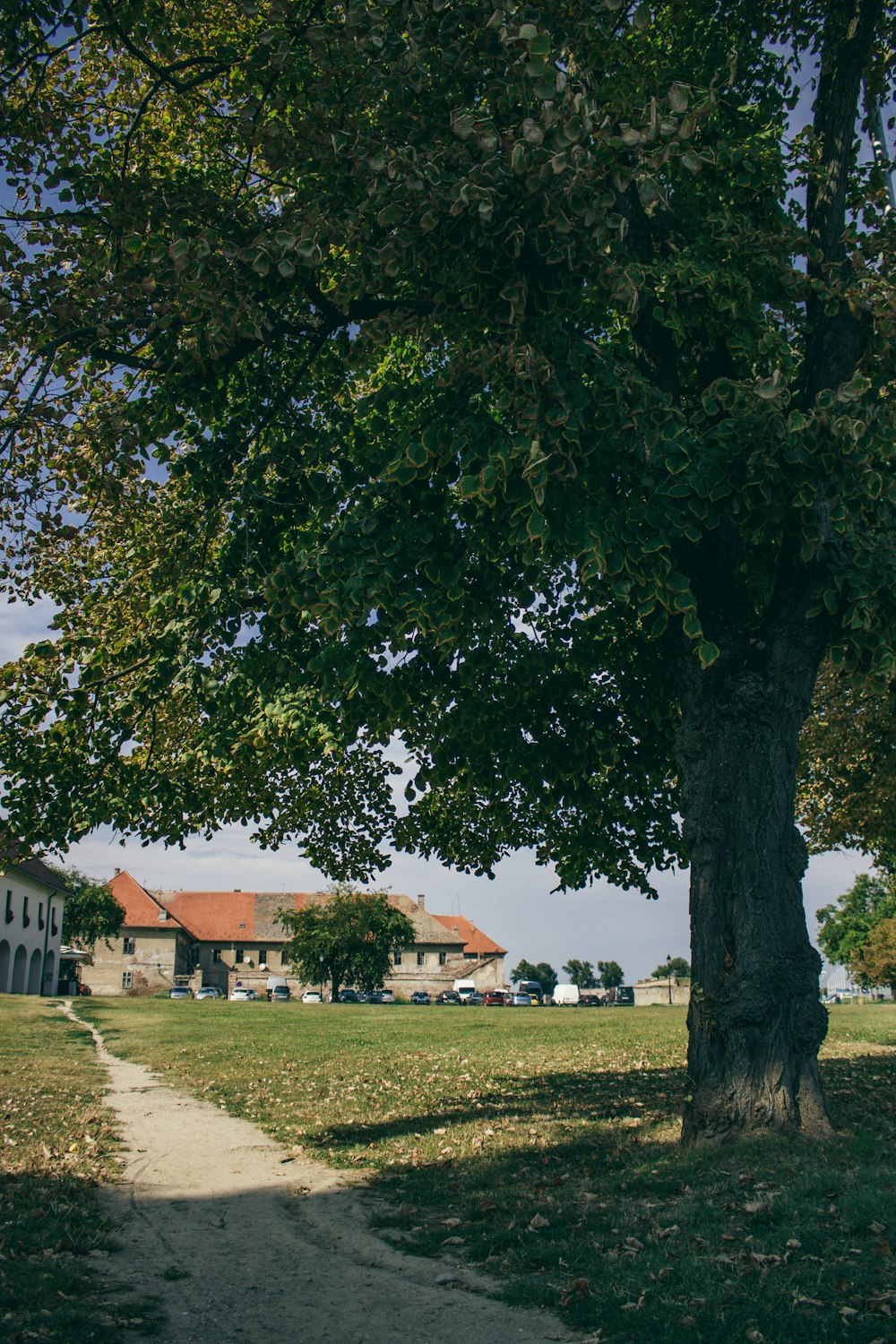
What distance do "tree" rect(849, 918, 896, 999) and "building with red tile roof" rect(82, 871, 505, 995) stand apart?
38346 millimetres

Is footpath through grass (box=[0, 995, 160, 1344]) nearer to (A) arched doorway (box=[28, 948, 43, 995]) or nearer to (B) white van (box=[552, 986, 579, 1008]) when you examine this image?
(A) arched doorway (box=[28, 948, 43, 995])

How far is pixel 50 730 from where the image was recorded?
11.0m

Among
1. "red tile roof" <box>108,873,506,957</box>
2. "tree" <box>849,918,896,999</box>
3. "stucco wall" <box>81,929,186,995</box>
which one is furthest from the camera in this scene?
"red tile roof" <box>108,873,506,957</box>

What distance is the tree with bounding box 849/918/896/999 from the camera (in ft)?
241

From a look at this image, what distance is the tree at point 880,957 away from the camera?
241ft

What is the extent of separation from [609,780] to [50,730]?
20.0ft

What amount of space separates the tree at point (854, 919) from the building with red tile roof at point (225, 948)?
110 ft

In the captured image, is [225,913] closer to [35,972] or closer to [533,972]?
[35,972]

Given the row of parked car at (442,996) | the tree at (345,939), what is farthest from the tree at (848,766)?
the row of parked car at (442,996)

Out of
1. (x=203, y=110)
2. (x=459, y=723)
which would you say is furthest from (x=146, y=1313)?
(x=203, y=110)

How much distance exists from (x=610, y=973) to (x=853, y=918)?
283ft

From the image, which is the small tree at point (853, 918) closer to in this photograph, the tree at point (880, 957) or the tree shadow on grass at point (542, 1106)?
the tree at point (880, 957)

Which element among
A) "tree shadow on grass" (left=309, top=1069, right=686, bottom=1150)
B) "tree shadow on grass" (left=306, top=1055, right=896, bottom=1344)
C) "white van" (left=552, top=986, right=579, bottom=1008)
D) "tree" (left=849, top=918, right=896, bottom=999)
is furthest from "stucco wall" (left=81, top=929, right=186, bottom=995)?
"tree shadow on grass" (left=306, top=1055, right=896, bottom=1344)

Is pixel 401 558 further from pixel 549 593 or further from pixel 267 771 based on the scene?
pixel 267 771
